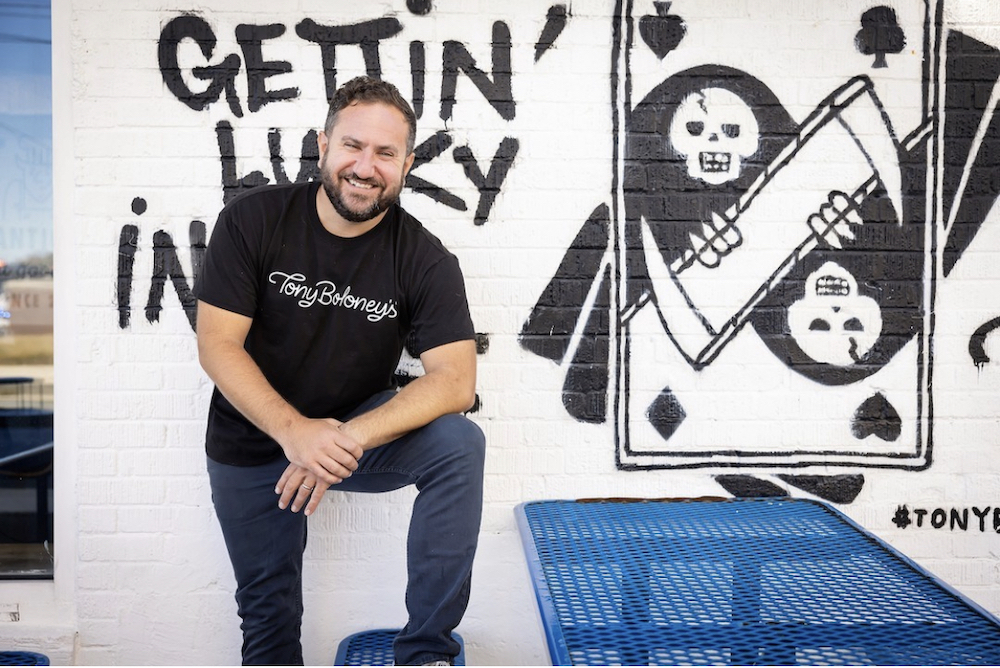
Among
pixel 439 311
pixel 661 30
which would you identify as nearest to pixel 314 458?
pixel 439 311

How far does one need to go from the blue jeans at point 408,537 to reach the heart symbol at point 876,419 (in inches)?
56.0

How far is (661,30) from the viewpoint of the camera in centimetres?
281

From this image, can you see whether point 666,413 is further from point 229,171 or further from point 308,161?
point 229,171

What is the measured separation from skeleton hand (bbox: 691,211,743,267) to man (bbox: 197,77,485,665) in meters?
0.88

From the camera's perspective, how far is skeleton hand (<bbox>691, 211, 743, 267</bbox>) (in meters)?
2.86

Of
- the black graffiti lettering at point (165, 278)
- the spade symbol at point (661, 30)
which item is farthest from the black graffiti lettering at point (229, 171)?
the spade symbol at point (661, 30)

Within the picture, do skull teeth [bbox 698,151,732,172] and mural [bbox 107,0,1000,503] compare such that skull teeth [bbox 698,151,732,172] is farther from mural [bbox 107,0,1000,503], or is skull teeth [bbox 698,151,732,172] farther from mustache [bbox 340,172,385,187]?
mustache [bbox 340,172,385,187]

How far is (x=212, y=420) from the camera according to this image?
8.18ft

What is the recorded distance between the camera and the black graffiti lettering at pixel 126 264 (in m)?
2.74

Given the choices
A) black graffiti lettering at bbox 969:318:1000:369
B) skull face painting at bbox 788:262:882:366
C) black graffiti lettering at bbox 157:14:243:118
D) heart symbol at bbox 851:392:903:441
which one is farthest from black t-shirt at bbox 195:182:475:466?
black graffiti lettering at bbox 969:318:1000:369

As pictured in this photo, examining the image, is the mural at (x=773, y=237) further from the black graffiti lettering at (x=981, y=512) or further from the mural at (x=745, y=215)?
the black graffiti lettering at (x=981, y=512)

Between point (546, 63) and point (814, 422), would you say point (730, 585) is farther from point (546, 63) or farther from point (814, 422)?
point (546, 63)

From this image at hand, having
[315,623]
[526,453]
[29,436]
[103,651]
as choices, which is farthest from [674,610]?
[29,436]

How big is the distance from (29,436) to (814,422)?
2.62m
